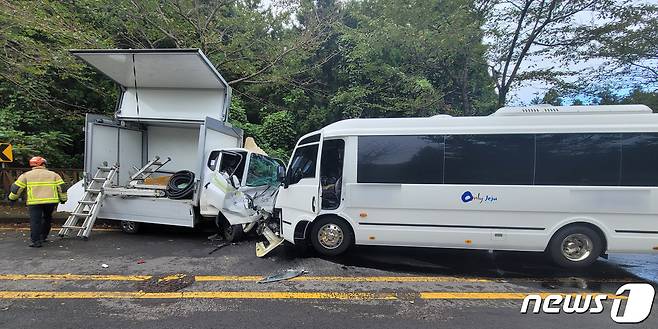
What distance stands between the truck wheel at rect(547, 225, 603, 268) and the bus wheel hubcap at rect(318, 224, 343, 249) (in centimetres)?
307

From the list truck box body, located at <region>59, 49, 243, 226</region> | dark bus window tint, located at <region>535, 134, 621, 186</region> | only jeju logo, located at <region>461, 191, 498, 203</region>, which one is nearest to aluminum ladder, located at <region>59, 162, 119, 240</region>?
truck box body, located at <region>59, 49, 243, 226</region>

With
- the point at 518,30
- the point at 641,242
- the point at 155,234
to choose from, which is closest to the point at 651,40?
the point at 518,30

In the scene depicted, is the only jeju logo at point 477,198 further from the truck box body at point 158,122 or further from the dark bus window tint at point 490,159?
the truck box body at point 158,122

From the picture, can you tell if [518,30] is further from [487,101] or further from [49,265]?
[49,265]

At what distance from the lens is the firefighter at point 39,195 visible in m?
6.00

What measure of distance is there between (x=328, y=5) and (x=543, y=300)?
49.9 feet

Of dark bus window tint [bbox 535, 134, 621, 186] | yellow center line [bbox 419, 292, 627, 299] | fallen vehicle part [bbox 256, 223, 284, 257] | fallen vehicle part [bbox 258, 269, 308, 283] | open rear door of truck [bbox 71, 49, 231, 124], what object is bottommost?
fallen vehicle part [bbox 258, 269, 308, 283]

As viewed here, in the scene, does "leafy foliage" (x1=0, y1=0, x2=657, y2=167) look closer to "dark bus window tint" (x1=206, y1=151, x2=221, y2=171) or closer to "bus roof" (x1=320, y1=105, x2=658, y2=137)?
"dark bus window tint" (x1=206, y1=151, x2=221, y2=171)

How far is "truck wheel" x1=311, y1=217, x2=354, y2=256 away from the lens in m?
5.58

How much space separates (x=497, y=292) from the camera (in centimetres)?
430

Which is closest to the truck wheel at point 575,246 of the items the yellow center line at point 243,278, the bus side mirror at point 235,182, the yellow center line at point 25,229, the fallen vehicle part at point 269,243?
the yellow center line at point 243,278

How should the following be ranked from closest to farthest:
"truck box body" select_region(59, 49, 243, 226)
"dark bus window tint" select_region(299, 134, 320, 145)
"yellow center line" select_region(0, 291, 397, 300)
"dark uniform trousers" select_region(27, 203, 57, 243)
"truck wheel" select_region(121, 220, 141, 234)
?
"yellow center line" select_region(0, 291, 397, 300) → "dark bus window tint" select_region(299, 134, 320, 145) → "dark uniform trousers" select_region(27, 203, 57, 243) → "truck box body" select_region(59, 49, 243, 226) → "truck wheel" select_region(121, 220, 141, 234)

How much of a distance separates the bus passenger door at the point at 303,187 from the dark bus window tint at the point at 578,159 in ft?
10.7

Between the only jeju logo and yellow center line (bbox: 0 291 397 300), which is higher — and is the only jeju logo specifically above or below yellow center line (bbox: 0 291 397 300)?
above
